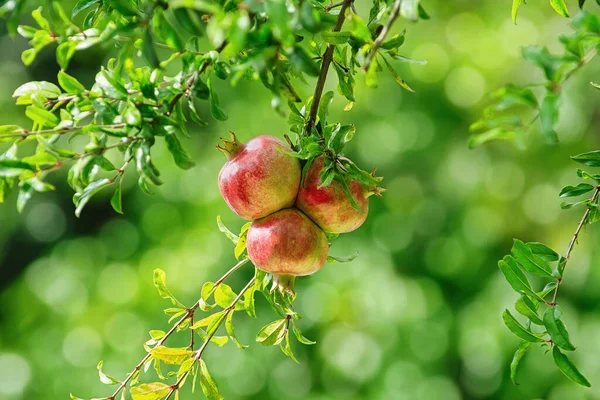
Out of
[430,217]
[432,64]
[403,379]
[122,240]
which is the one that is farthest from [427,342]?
[122,240]

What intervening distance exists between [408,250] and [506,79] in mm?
653

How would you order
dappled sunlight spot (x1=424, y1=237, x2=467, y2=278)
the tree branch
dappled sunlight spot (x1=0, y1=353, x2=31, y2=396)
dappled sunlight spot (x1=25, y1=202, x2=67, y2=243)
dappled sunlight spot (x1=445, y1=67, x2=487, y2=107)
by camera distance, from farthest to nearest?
dappled sunlight spot (x1=25, y1=202, x2=67, y2=243), dappled sunlight spot (x1=0, y1=353, x2=31, y2=396), dappled sunlight spot (x1=445, y1=67, x2=487, y2=107), dappled sunlight spot (x1=424, y1=237, x2=467, y2=278), the tree branch

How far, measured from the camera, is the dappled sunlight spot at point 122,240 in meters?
2.76

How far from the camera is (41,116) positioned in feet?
1.68

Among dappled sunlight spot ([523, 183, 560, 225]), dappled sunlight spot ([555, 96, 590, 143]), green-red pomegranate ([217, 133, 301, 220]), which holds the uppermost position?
green-red pomegranate ([217, 133, 301, 220])

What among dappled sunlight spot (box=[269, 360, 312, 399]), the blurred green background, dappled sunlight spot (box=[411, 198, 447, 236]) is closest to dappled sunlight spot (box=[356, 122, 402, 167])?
the blurred green background

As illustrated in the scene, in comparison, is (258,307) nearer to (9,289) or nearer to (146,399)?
(9,289)

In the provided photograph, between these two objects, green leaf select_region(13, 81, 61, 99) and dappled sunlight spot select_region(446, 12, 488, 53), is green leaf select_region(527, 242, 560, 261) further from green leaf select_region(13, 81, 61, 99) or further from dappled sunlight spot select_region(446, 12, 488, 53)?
dappled sunlight spot select_region(446, 12, 488, 53)

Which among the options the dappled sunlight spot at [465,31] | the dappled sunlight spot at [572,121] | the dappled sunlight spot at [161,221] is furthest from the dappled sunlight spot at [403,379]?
the dappled sunlight spot at [465,31]

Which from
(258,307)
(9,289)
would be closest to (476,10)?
(258,307)

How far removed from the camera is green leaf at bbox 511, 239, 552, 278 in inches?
23.9

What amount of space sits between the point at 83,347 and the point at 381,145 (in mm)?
1178

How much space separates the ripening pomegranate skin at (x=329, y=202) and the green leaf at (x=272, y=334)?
10cm

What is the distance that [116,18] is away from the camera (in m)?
0.57
